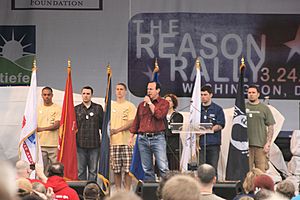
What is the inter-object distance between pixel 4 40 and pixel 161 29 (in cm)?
256

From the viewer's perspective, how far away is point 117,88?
11.6 meters

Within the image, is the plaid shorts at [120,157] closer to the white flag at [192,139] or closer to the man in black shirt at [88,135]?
the man in black shirt at [88,135]

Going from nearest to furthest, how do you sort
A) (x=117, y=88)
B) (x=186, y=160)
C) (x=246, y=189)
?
(x=246, y=189)
(x=186, y=160)
(x=117, y=88)

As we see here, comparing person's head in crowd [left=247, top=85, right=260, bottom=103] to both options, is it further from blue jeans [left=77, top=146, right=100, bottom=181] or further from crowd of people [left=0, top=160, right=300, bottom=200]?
crowd of people [left=0, top=160, right=300, bottom=200]

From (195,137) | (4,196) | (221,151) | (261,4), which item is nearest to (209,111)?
(195,137)

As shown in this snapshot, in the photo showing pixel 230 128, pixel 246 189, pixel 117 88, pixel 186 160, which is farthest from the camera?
pixel 230 128

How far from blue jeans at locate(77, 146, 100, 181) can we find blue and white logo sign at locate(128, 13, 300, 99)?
60.3 inches

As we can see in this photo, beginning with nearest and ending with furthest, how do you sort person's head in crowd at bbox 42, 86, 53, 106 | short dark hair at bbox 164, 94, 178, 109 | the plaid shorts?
the plaid shorts < short dark hair at bbox 164, 94, 178, 109 < person's head in crowd at bbox 42, 86, 53, 106

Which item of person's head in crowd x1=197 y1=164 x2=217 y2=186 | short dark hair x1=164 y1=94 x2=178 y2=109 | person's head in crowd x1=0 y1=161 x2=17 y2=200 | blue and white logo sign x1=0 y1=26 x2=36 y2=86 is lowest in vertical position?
person's head in crowd x1=197 y1=164 x2=217 y2=186

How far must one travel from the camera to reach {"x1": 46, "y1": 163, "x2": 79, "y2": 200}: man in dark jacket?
6.94 m

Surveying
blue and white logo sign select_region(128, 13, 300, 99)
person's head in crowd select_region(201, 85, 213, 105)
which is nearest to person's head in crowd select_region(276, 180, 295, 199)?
person's head in crowd select_region(201, 85, 213, 105)

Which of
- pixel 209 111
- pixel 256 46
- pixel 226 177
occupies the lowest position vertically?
pixel 226 177

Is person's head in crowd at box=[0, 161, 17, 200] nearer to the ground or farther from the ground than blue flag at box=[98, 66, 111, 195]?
farther from the ground

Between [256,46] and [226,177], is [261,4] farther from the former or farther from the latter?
[226,177]
